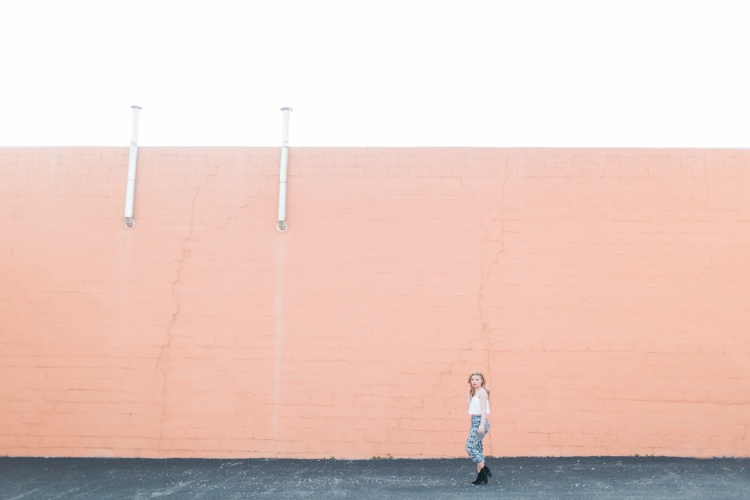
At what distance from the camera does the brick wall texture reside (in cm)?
820

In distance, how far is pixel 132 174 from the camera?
876cm

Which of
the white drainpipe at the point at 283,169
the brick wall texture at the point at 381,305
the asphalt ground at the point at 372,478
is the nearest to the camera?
the asphalt ground at the point at 372,478

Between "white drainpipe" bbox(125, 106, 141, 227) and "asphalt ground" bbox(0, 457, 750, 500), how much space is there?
3.02m

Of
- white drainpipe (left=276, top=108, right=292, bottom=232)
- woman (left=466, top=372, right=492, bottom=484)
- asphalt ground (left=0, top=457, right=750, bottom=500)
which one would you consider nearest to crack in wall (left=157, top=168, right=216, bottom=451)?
asphalt ground (left=0, top=457, right=750, bottom=500)

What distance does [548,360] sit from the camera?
8266 millimetres

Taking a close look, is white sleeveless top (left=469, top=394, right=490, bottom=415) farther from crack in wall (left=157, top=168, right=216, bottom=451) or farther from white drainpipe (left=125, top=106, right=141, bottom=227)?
white drainpipe (left=125, top=106, right=141, bottom=227)

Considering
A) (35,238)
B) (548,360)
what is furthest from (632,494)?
(35,238)

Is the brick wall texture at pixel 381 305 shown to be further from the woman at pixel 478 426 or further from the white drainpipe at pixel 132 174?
the woman at pixel 478 426

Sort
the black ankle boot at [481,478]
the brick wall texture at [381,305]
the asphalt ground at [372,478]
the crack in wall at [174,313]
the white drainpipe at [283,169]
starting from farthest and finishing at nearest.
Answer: the white drainpipe at [283,169]
the crack in wall at [174,313]
the brick wall texture at [381,305]
the black ankle boot at [481,478]
the asphalt ground at [372,478]

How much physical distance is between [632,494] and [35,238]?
25.1ft

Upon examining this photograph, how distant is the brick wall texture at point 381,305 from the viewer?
820 cm

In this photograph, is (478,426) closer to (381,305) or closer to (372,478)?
(372,478)

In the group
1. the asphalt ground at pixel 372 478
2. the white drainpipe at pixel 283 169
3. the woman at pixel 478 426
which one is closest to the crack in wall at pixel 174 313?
the asphalt ground at pixel 372 478

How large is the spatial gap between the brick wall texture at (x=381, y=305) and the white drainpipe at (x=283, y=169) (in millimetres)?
128
